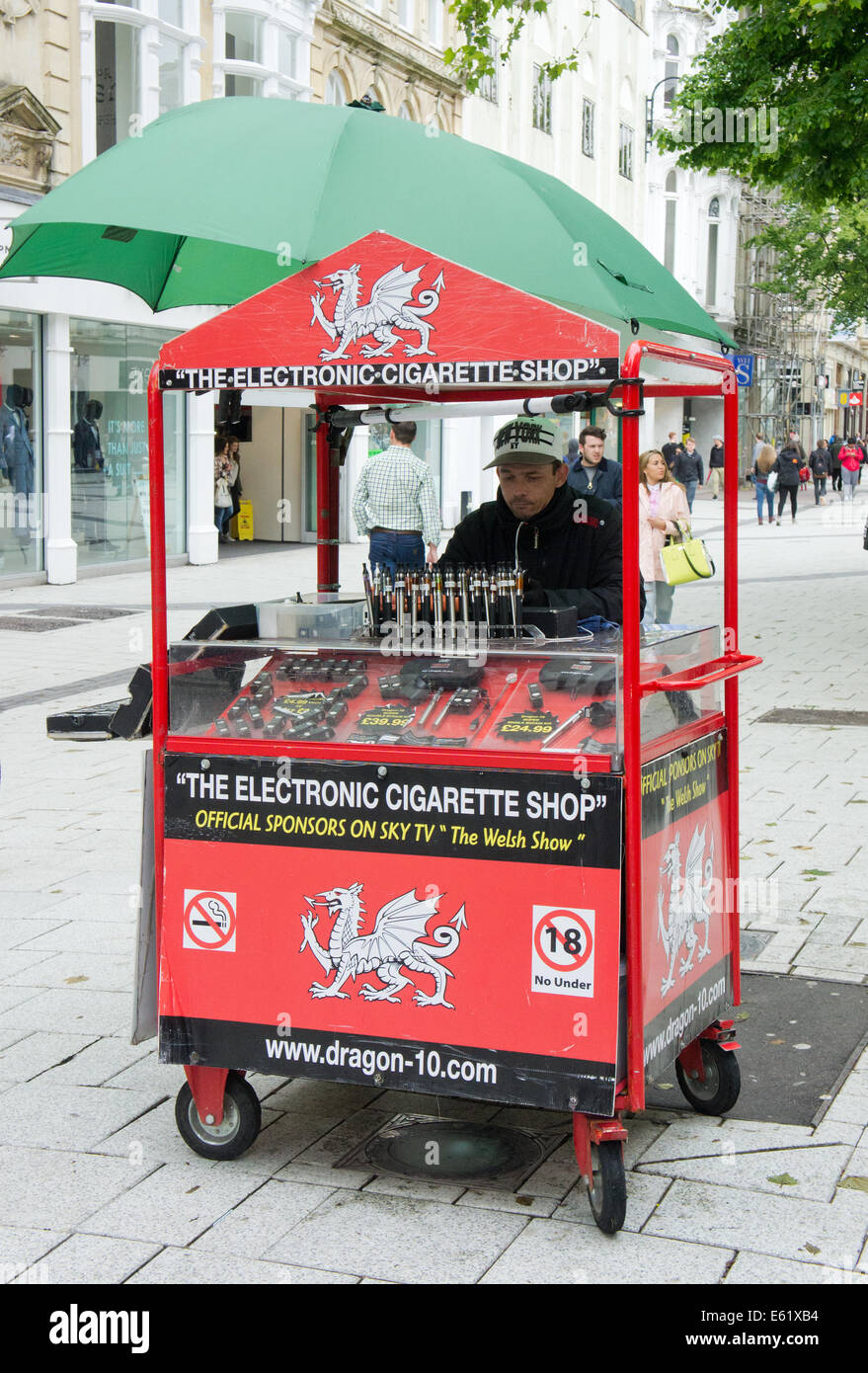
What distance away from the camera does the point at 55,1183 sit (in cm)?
377

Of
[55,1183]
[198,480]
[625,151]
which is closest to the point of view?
[55,1183]

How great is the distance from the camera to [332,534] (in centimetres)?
532

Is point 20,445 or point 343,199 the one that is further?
point 20,445

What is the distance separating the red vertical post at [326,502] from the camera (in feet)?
16.6

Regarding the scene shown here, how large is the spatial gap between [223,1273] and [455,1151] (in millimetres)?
837

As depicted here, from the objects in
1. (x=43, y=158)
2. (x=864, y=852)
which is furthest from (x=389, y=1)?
(x=864, y=852)

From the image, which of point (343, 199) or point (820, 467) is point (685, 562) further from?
point (820, 467)

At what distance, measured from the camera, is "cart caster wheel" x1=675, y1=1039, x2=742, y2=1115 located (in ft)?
13.7

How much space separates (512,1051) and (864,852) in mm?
3454

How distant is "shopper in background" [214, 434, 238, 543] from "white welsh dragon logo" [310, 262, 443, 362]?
59.9 ft

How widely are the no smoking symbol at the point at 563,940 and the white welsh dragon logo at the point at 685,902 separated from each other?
292 millimetres

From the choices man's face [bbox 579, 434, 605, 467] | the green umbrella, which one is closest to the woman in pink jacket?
man's face [bbox 579, 434, 605, 467]

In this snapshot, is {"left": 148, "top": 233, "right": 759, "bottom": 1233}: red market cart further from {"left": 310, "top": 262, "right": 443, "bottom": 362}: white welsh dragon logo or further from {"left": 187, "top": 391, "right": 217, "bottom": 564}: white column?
{"left": 187, "top": 391, "right": 217, "bottom": 564}: white column

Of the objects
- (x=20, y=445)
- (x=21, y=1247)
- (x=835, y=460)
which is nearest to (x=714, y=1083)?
(x=21, y=1247)
